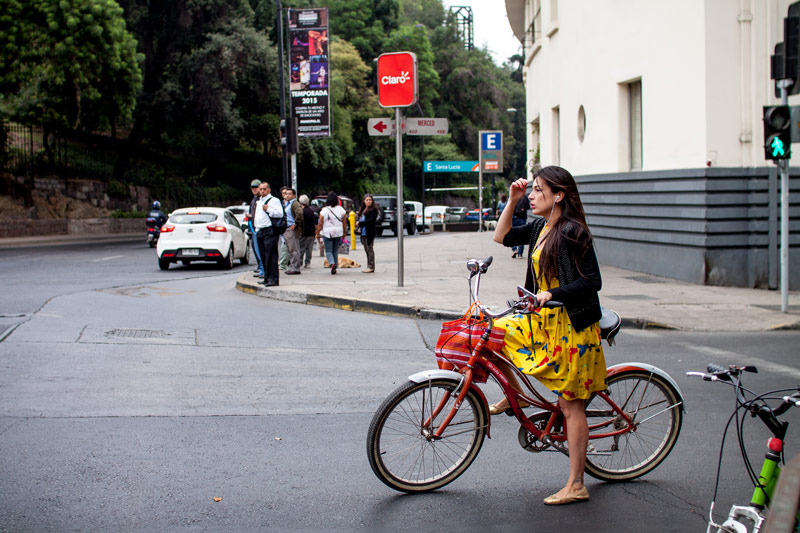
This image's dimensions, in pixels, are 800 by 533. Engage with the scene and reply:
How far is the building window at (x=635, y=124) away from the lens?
1711 centimetres

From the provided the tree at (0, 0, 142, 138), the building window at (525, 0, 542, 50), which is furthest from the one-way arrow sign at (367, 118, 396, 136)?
the tree at (0, 0, 142, 138)

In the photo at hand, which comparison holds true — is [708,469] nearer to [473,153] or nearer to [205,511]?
[205,511]

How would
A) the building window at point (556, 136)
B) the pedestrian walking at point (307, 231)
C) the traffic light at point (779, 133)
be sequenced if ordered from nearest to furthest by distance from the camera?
the traffic light at point (779, 133), the pedestrian walking at point (307, 231), the building window at point (556, 136)

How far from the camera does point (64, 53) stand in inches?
1174

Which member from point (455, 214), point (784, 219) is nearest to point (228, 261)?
point (784, 219)

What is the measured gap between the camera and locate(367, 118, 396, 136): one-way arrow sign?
1387cm

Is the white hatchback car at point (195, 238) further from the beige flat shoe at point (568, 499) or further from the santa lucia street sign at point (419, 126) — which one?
the beige flat shoe at point (568, 499)

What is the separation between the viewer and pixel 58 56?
29.9 metres

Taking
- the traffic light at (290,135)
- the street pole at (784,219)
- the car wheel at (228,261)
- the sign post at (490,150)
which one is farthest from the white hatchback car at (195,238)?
the sign post at (490,150)

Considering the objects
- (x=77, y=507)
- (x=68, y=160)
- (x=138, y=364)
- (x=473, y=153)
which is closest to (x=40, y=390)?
(x=138, y=364)

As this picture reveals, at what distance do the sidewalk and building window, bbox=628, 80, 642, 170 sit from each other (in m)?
2.41

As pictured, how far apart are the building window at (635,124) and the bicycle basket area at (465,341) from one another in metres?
13.9

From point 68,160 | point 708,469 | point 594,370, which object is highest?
point 68,160

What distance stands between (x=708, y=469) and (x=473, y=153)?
73807 mm
